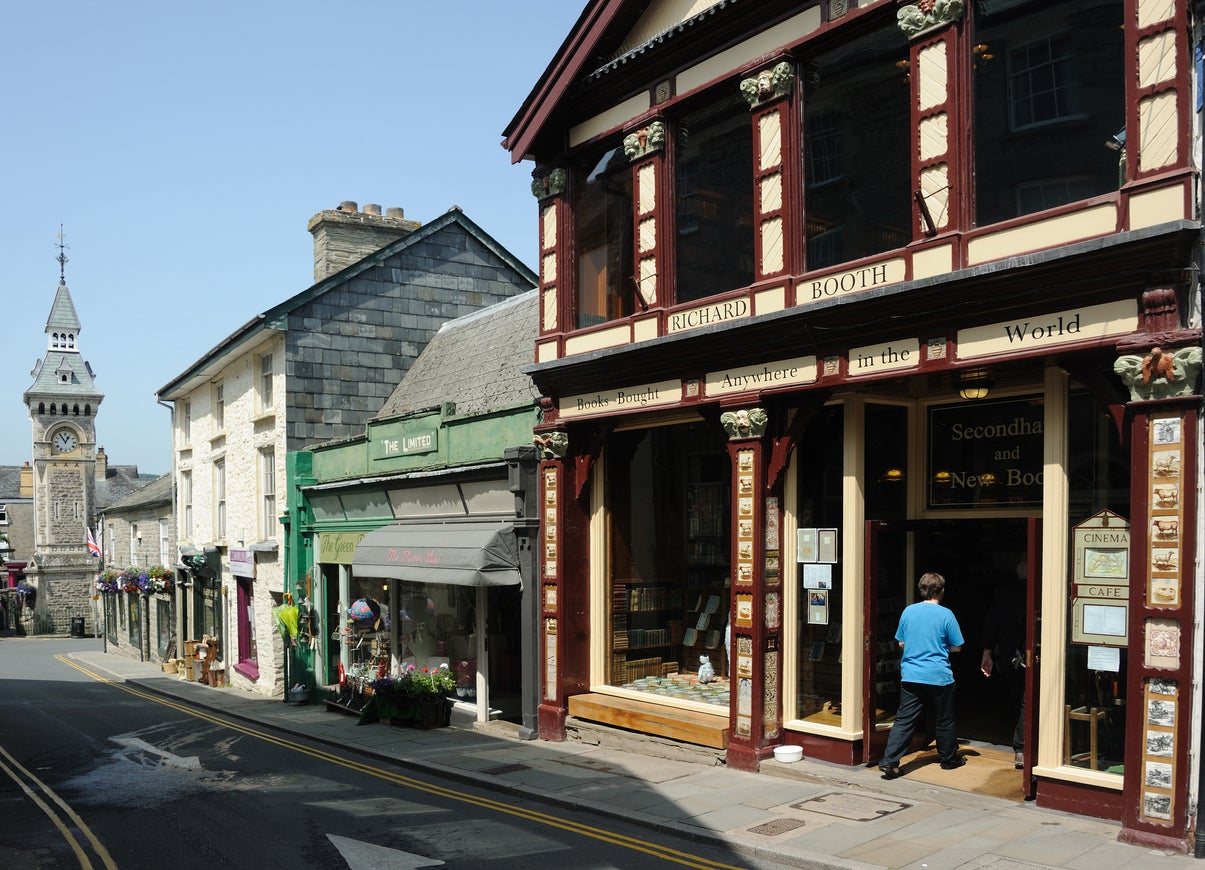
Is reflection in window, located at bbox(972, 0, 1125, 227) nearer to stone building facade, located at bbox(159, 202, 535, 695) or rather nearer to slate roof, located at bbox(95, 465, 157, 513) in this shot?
stone building facade, located at bbox(159, 202, 535, 695)

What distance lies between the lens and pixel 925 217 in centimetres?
980

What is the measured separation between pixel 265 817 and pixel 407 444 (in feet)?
28.9

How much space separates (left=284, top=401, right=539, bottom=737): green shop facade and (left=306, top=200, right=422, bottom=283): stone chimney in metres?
5.83

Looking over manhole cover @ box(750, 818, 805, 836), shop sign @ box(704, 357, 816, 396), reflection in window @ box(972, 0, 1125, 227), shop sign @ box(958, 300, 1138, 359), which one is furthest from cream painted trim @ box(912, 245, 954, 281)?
manhole cover @ box(750, 818, 805, 836)

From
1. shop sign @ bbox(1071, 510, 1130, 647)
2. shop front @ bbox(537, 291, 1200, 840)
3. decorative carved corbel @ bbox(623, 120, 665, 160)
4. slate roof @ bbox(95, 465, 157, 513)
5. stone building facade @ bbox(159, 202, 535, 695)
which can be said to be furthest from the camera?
slate roof @ bbox(95, 465, 157, 513)

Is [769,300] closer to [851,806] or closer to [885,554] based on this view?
[885,554]

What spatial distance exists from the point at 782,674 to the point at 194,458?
77.2 ft

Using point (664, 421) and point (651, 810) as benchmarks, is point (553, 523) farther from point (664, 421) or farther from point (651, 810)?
point (651, 810)

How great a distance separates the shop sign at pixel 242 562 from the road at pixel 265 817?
7548 millimetres

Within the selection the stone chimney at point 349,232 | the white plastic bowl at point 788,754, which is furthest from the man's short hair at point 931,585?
the stone chimney at point 349,232

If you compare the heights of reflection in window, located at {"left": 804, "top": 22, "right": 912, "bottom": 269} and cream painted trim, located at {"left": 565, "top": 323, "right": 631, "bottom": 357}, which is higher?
reflection in window, located at {"left": 804, "top": 22, "right": 912, "bottom": 269}

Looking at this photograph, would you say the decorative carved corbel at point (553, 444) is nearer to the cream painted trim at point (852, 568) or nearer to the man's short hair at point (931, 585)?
the cream painted trim at point (852, 568)

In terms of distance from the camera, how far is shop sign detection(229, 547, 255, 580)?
24694mm

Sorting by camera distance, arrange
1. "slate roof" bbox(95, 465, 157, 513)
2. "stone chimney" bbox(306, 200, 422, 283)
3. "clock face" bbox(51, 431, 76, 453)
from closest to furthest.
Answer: "stone chimney" bbox(306, 200, 422, 283)
"clock face" bbox(51, 431, 76, 453)
"slate roof" bbox(95, 465, 157, 513)
